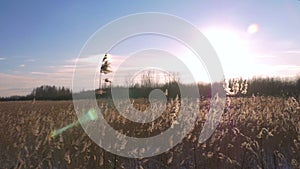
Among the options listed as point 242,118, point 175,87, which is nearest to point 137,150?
point 242,118

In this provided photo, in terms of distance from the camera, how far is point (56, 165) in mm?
4344

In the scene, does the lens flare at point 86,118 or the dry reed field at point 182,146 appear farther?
the lens flare at point 86,118

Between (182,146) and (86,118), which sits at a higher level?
(86,118)

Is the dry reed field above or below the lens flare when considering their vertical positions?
below

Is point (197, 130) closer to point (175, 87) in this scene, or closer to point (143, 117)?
point (143, 117)

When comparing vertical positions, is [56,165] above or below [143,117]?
below

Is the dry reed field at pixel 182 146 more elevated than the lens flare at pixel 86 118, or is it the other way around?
the lens flare at pixel 86 118

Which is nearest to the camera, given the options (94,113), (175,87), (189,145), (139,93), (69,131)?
(189,145)

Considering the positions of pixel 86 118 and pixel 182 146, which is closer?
pixel 182 146

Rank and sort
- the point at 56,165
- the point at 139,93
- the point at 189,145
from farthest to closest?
1. the point at 139,93
2. the point at 189,145
3. the point at 56,165

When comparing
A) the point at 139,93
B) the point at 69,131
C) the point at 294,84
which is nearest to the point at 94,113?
the point at 69,131

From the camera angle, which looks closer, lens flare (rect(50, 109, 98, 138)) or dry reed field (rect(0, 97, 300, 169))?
dry reed field (rect(0, 97, 300, 169))

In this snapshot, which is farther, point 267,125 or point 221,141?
point 267,125

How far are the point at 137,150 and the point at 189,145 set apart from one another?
1.11 metres
